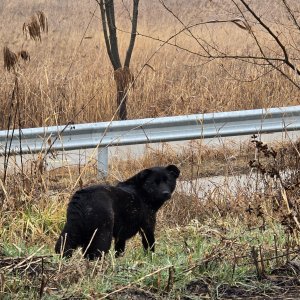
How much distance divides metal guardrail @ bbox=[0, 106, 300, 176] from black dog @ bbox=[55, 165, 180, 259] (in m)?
1.99

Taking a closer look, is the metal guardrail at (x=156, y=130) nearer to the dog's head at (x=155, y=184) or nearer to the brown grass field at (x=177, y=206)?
the brown grass field at (x=177, y=206)

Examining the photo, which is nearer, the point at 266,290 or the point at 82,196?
the point at 266,290

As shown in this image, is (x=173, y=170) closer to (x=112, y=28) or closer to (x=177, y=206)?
(x=177, y=206)

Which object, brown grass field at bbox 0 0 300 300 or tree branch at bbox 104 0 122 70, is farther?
tree branch at bbox 104 0 122 70

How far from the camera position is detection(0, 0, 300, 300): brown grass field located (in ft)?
16.7

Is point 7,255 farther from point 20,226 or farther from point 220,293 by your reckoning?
point 20,226

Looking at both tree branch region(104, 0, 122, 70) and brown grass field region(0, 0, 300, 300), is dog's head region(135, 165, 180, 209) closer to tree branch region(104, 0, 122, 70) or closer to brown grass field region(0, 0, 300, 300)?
brown grass field region(0, 0, 300, 300)

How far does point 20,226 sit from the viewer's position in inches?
298

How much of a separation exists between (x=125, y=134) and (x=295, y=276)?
4801mm

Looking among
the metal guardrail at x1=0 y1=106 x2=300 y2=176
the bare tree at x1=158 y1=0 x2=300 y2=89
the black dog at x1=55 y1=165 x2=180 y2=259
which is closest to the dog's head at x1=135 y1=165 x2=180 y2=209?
the black dog at x1=55 y1=165 x2=180 y2=259

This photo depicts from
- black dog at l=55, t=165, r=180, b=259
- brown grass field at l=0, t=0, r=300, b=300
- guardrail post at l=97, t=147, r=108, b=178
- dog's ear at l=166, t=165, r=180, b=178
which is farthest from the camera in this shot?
guardrail post at l=97, t=147, r=108, b=178

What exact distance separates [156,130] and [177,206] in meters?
1.83

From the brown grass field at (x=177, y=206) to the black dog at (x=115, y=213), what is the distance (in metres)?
0.24

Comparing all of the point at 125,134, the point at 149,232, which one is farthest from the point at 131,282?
the point at 125,134
